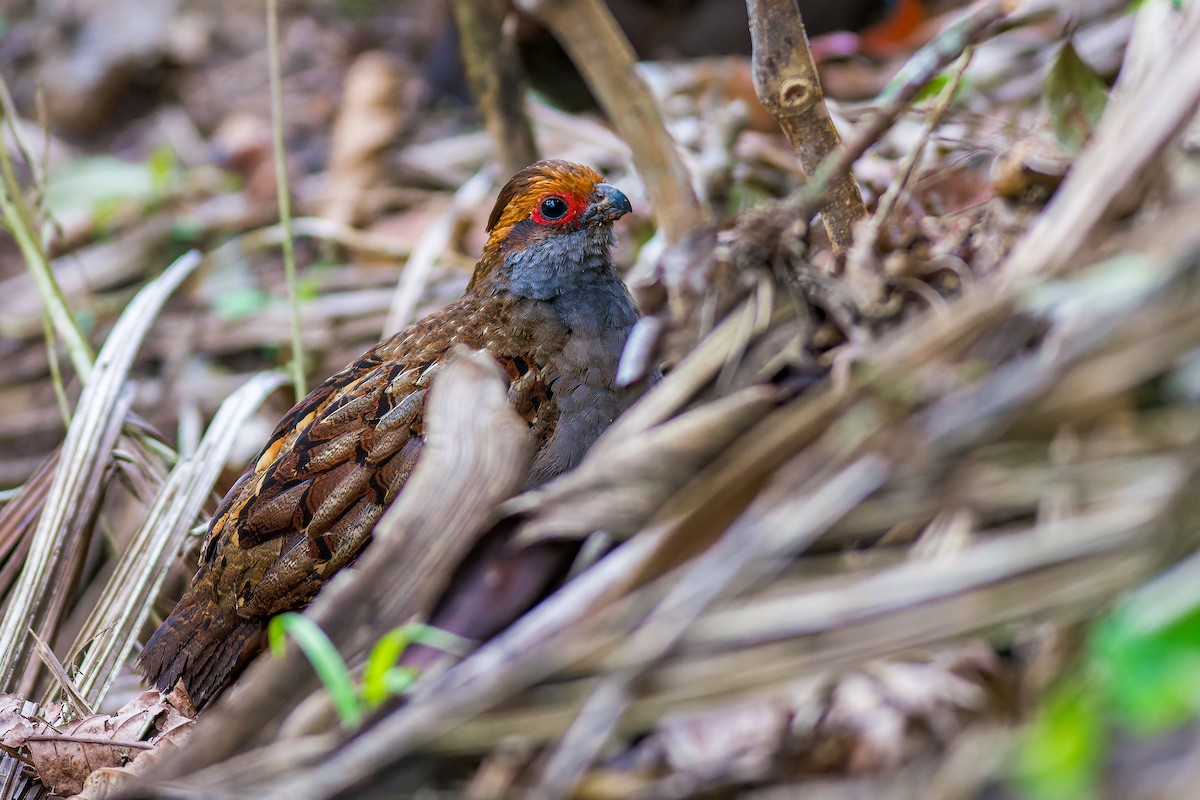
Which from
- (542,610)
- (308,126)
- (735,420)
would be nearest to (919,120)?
(735,420)

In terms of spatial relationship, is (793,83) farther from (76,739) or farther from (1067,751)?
(76,739)

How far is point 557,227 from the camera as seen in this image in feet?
11.2

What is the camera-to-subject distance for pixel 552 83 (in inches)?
264

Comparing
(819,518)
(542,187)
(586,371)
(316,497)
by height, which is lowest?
(316,497)

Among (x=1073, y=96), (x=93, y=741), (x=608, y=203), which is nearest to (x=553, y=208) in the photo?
(x=608, y=203)

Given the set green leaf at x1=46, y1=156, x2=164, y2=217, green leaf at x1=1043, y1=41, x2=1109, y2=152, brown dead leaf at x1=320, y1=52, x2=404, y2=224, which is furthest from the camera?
green leaf at x1=46, y1=156, x2=164, y2=217

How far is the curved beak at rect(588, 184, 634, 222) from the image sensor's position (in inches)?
133

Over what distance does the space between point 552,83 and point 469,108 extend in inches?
24.2

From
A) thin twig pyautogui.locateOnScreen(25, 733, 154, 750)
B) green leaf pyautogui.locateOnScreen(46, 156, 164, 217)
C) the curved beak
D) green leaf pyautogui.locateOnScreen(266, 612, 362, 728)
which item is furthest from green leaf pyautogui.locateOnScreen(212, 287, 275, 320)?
green leaf pyautogui.locateOnScreen(266, 612, 362, 728)

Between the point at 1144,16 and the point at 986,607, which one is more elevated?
the point at 1144,16

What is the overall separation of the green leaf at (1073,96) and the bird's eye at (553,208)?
1.39 m

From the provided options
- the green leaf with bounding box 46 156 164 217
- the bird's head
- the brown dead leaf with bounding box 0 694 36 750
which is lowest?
the brown dead leaf with bounding box 0 694 36 750

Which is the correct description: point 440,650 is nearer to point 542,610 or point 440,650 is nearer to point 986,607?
point 542,610

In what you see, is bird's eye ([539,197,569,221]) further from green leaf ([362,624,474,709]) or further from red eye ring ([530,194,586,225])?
green leaf ([362,624,474,709])
